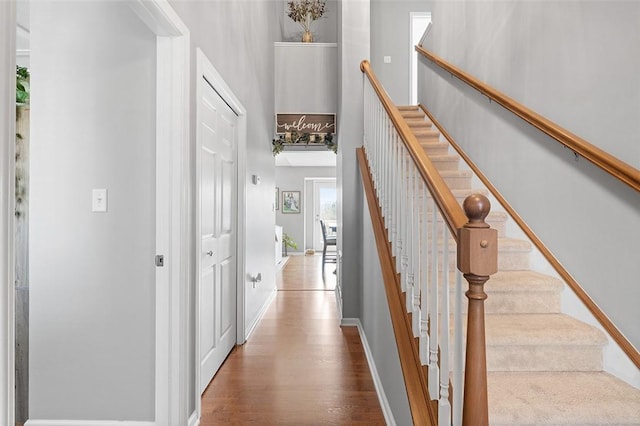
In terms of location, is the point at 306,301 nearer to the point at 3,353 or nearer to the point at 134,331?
the point at 134,331

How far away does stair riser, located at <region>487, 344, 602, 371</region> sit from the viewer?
1561 mm

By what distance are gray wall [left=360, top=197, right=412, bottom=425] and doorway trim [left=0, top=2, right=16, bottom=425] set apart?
1301 mm

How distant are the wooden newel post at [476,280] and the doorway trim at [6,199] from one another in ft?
3.44

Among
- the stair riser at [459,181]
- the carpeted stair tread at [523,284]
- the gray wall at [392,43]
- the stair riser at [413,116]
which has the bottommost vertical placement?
the carpeted stair tread at [523,284]

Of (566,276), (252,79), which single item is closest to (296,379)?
(566,276)

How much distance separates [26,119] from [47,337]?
115 cm

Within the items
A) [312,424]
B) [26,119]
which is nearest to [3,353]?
[312,424]

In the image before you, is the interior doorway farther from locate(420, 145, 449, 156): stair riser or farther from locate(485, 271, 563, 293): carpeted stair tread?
locate(485, 271, 563, 293): carpeted stair tread

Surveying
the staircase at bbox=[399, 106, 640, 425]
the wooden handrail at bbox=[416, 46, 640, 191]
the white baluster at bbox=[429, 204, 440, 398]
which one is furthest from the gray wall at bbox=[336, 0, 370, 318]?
the white baluster at bbox=[429, 204, 440, 398]

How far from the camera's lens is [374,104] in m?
2.79

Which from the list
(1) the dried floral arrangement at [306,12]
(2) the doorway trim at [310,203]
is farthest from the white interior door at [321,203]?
(1) the dried floral arrangement at [306,12]

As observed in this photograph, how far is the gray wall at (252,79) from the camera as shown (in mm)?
2100

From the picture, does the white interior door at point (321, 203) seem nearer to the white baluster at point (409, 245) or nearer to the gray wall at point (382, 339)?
the gray wall at point (382, 339)

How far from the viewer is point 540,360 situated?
1.57 metres
